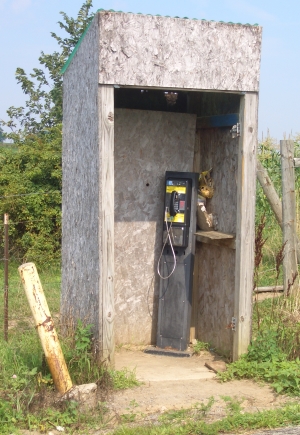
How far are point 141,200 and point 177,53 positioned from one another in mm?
1948

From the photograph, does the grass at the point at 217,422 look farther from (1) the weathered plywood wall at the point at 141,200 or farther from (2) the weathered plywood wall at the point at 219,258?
(1) the weathered plywood wall at the point at 141,200

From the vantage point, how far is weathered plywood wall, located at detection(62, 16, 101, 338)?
6.28m

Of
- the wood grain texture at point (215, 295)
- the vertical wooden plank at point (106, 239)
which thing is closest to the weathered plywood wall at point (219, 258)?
the wood grain texture at point (215, 295)

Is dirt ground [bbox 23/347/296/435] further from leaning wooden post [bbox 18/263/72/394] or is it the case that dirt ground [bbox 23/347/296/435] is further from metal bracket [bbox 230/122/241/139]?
metal bracket [bbox 230/122/241/139]

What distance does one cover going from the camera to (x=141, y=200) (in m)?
7.55

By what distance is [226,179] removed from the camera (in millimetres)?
7277

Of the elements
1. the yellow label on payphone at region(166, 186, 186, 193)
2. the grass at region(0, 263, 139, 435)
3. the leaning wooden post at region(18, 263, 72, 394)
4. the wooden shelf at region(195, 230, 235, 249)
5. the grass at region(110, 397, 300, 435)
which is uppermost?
the yellow label on payphone at region(166, 186, 186, 193)

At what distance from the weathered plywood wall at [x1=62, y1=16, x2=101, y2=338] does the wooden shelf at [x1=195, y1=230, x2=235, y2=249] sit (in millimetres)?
1346

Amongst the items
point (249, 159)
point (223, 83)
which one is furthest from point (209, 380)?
point (223, 83)

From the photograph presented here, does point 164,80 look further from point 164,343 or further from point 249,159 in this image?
point 164,343

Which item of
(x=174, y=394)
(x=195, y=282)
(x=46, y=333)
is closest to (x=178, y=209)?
(x=195, y=282)

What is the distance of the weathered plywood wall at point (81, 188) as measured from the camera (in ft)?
20.6

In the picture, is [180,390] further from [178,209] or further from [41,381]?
[178,209]

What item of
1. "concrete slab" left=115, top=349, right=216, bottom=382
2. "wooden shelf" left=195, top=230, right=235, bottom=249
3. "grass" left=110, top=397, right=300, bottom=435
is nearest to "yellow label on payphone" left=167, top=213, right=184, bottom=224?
"wooden shelf" left=195, top=230, right=235, bottom=249
